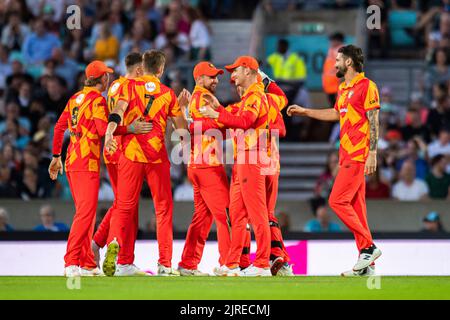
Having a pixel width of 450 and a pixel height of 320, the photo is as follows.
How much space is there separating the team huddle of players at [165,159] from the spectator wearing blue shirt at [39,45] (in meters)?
9.67

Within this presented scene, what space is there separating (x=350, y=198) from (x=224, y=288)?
1.93m

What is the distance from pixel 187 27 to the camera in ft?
83.0

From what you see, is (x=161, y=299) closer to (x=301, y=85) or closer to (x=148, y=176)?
(x=148, y=176)

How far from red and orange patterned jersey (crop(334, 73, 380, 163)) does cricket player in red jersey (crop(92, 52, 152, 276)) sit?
2157mm

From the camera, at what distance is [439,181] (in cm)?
2083

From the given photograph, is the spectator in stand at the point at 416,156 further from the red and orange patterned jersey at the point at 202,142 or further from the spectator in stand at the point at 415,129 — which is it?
the red and orange patterned jersey at the point at 202,142

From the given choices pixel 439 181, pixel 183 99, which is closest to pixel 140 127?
pixel 183 99

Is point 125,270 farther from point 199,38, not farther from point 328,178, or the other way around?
point 199,38

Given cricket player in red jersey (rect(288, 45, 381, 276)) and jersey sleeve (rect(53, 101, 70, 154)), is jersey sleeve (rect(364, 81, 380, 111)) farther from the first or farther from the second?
jersey sleeve (rect(53, 101, 70, 154))

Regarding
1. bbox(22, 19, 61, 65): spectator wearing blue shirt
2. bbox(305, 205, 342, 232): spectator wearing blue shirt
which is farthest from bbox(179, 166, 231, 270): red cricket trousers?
bbox(22, 19, 61, 65): spectator wearing blue shirt

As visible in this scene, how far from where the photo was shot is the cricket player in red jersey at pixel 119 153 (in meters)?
15.2

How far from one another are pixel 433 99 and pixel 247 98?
8743mm

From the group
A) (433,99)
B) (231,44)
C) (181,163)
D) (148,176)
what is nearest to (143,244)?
(148,176)

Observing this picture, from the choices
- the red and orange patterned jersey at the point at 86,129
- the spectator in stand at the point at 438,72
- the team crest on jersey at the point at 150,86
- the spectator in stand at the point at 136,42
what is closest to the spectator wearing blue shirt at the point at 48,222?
the red and orange patterned jersey at the point at 86,129
